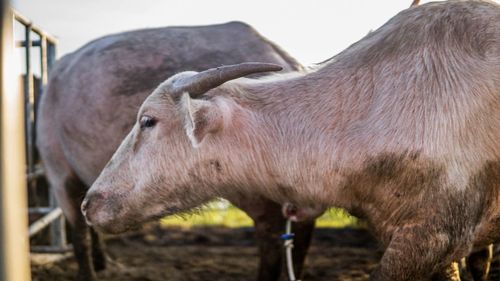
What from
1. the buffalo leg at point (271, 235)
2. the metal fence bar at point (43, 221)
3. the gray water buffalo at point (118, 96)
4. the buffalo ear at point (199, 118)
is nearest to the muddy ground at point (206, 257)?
the metal fence bar at point (43, 221)

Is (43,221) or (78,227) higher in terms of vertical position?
(78,227)

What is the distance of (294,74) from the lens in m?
3.41

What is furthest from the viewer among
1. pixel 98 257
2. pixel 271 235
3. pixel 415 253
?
pixel 98 257

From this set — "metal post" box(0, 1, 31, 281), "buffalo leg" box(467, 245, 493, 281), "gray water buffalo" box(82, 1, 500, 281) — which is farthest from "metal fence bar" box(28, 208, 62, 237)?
"metal post" box(0, 1, 31, 281)

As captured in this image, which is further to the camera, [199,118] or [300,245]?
[300,245]

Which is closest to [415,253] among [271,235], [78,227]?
[271,235]

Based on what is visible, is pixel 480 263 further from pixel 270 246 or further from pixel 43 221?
pixel 43 221

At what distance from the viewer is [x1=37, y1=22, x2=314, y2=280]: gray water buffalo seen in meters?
4.30

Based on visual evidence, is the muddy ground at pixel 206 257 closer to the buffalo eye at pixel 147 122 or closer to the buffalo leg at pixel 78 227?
the buffalo leg at pixel 78 227

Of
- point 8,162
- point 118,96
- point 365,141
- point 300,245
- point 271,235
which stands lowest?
point 300,245

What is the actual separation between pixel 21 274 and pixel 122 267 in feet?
16.8

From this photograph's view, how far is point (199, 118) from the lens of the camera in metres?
3.00

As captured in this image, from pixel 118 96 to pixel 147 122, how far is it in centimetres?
132

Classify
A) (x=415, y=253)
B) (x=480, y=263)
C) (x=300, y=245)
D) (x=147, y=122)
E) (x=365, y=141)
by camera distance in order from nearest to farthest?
(x=415, y=253), (x=365, y=141), (x=147, y=122), (x=480, y=263), (x=300, y=245)
